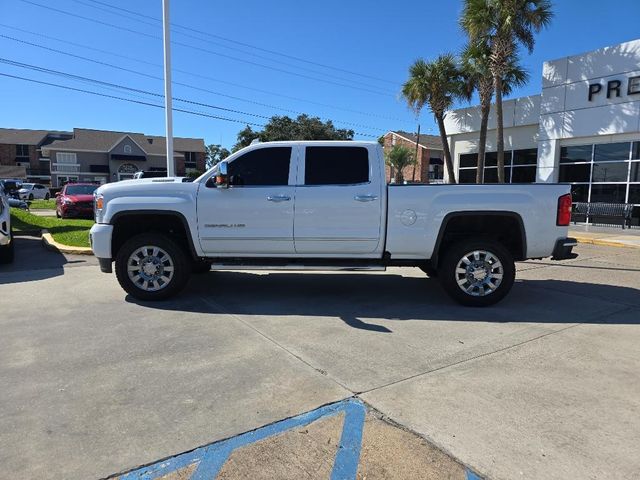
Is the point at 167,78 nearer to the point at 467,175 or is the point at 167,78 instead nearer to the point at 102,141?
the point at 467,175

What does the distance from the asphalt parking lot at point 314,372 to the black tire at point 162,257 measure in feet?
0.63

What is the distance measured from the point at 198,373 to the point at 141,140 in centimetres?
7146

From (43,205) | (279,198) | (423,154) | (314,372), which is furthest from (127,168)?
(314,372)

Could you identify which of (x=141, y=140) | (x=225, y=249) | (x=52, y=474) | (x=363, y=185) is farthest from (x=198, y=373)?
(x=141, y=140)

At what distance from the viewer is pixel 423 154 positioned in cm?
5097

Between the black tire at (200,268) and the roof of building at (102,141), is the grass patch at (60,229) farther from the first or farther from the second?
the roof of building at (102,141)

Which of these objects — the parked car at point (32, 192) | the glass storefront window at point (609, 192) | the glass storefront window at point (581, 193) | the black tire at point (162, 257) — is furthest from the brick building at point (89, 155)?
the black tire at point (162, 257)

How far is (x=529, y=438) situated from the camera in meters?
3.01

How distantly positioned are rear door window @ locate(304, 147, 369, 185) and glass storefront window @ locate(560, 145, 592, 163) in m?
15.7

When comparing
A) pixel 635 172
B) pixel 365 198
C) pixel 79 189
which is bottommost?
pixel 79 189

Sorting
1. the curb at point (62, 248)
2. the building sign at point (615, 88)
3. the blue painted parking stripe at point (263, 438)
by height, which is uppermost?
the building sign at point (615, 88)

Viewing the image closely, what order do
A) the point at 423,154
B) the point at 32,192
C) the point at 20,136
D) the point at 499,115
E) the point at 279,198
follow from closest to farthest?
the point at 279,198 → the point at 499,115 → the point at 32,192 → the point at 423,154 → the point at 20,136

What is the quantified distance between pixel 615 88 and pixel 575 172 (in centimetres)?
342

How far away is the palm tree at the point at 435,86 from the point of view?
2159 cm
